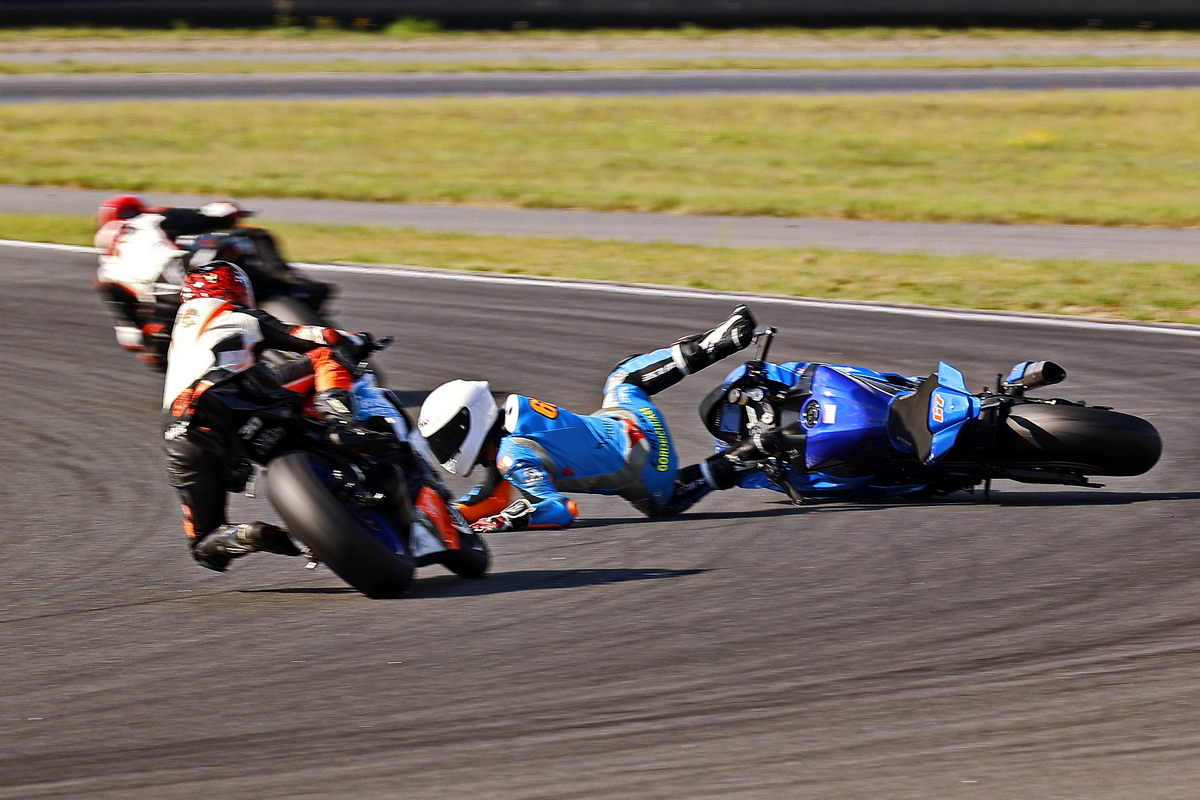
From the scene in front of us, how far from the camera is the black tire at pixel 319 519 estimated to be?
16.0 ft

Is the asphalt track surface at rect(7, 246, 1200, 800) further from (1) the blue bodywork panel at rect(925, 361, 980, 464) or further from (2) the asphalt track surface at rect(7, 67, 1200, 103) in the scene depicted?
(2) the asphalt track surface at rect(7, 67, 1200, 103)

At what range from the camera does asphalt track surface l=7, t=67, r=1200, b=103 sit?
27719mm

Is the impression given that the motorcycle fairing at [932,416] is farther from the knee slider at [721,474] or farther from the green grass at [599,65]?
the green grass at [599,65]

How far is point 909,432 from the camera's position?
6.55m

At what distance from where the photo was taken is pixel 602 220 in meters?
18.2

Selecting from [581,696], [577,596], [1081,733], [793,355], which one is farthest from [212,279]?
[793,355]

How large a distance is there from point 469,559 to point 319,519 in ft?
3.33

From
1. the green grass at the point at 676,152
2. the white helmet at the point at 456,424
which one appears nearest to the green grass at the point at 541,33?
the green grass at the point at 676,152

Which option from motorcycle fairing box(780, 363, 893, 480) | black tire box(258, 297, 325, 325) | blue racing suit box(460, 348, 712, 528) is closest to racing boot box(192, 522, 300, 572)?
blue racing suit box(460, 348, 712, 528)

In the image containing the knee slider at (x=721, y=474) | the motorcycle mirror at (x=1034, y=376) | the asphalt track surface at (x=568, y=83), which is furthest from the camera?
the asphalt track surface at (x=568, y=83)

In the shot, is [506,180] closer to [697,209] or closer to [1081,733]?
[697,209]

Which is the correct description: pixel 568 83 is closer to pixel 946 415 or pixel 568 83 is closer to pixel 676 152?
pixel 676 152

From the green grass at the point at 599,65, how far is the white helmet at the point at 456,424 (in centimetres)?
2524

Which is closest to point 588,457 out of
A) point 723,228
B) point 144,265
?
point 144,265
